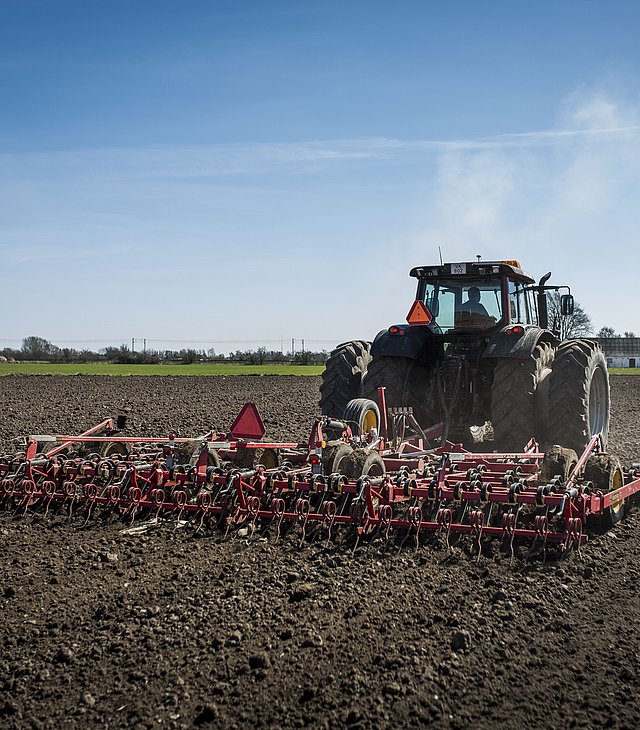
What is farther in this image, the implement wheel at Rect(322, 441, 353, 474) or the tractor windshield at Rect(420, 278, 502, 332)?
the tractor windshield at Rect(420, 278, 502, 332)

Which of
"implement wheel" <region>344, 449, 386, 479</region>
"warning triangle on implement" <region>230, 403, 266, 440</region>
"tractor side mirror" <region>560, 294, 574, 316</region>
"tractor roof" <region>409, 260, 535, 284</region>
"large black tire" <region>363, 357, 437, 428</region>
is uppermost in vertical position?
"tractor roof" <region>409, 260, 535, 284</region>

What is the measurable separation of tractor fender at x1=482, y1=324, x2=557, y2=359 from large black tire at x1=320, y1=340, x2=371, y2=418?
1.46 metres

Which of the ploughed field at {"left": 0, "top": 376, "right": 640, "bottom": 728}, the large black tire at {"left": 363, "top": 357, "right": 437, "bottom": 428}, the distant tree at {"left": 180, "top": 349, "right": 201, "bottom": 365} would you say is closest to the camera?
the ploughed field at {"left": 0, "top": 376, "right": 640, "bottom": 728}

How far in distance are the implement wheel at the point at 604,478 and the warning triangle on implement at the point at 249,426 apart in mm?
2732

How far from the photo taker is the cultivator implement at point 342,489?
5.22m

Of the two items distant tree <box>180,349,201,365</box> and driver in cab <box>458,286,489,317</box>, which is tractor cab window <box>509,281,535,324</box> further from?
distant tree <box>180,349,201,365</box>

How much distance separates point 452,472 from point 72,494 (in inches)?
124

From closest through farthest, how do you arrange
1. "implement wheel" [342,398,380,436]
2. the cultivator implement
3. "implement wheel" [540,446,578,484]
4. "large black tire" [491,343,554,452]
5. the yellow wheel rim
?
1. the cultivator implement
2. "implement wheel" [540,446,578,484]
3. "implement wheel" [342,398,380,436]
4. the yellow wheel rim
5. "large black tire" [491,343,554,452]

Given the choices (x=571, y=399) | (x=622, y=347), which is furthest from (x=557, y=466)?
(x=622, y=347)

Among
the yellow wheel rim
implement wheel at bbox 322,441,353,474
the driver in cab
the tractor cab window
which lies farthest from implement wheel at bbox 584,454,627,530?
the driver in cab

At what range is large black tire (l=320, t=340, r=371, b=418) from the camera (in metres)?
8.19

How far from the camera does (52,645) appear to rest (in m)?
3.69

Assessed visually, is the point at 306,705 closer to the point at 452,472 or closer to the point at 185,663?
the point at 185,663

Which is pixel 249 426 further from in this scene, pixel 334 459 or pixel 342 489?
pixel 342 489
